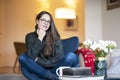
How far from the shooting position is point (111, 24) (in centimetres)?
580

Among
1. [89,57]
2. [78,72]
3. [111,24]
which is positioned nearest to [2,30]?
[111,24]

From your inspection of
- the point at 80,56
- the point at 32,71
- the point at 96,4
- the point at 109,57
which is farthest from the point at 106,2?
the point at 32,71

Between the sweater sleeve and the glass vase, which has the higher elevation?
the sweater sleeve

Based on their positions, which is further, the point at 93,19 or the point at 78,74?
the point at 93,19

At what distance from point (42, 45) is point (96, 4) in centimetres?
308

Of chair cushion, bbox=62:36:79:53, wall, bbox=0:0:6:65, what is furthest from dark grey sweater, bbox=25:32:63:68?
wall, bbox=0:0:6:65

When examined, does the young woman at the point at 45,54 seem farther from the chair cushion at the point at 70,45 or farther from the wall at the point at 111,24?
the wall at the point at 111,24

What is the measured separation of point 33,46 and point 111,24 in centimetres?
263

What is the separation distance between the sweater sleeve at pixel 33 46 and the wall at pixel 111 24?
232 centimetres

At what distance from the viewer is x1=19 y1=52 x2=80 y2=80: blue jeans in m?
3.49

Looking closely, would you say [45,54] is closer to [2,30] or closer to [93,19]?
[93,19]

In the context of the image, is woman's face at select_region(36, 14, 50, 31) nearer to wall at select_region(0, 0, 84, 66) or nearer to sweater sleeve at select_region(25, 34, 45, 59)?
sweater sleeve at select_region(25, 34, 45, 59)

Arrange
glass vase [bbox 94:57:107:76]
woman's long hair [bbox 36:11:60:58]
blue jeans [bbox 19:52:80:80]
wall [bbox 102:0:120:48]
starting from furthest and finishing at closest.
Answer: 1. wall [bbox 102:0:120:48]
2. woman's long hair [bbox 36:11:60:58]
3. blue jeans [bbox 19:52:80:80]
4. glass vase [bbox 94:57:107:76]

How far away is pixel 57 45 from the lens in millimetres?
3607
